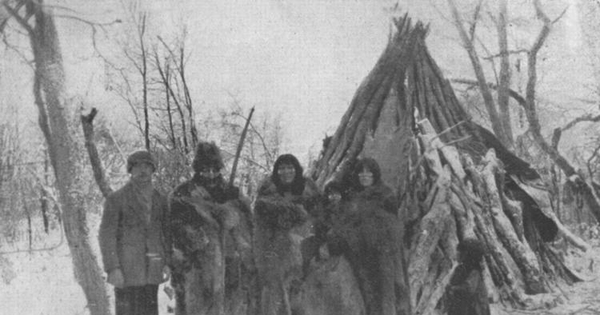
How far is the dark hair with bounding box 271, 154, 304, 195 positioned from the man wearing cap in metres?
0.94

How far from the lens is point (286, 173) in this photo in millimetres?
4270

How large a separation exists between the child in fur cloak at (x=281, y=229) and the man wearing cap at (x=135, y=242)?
0.82 meters

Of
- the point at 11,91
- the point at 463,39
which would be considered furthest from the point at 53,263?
the point at 463,39

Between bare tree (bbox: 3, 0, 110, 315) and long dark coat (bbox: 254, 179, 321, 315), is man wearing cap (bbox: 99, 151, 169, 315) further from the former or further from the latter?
bare tree (bbox: 3, 0, 110, 315)

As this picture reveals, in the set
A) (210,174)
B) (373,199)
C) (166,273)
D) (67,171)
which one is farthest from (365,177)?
(67,171)

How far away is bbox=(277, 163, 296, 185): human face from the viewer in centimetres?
426

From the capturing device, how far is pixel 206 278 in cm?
400

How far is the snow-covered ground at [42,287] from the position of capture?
1051cm

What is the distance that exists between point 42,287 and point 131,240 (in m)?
11.8

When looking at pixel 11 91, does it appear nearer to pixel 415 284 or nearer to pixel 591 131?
pixel 415 284

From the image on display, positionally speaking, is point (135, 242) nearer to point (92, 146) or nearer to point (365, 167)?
point (365, 167)

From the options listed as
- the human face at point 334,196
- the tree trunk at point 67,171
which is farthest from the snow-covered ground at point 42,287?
the human face at point 334,196

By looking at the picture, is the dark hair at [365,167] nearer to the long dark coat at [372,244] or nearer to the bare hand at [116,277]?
the long dark coat at [372,244]

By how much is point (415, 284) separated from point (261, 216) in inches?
75.4
